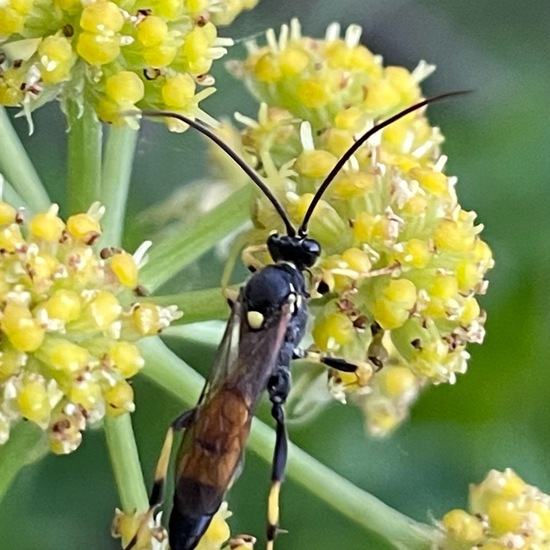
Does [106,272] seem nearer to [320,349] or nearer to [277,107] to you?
[320,349]

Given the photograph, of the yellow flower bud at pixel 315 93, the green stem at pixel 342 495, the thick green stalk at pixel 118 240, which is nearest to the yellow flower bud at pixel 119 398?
the thick green stalk at pixel 118 240

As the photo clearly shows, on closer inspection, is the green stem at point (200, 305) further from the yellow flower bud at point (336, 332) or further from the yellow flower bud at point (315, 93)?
the yellow flower bud at point (315, 93)

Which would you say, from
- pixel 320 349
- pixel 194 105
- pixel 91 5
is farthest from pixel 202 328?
pixel 91 5

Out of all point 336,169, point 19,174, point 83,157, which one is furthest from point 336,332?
point 19,174

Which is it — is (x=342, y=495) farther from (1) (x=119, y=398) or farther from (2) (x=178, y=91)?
(2) (x=178, y=91)

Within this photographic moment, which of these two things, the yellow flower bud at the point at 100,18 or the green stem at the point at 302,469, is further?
the green stem at the point at 302,469

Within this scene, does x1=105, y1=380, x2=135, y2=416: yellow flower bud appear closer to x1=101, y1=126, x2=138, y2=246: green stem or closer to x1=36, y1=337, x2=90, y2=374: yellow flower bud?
x1=36, y1=337, x2=90, y2=374: yellow flower bud

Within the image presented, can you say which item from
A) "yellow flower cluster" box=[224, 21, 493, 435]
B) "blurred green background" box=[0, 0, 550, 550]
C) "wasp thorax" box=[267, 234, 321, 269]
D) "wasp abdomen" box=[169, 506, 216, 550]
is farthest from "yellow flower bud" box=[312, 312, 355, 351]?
"blurred green background" box=[0, 0, 550, 550]
